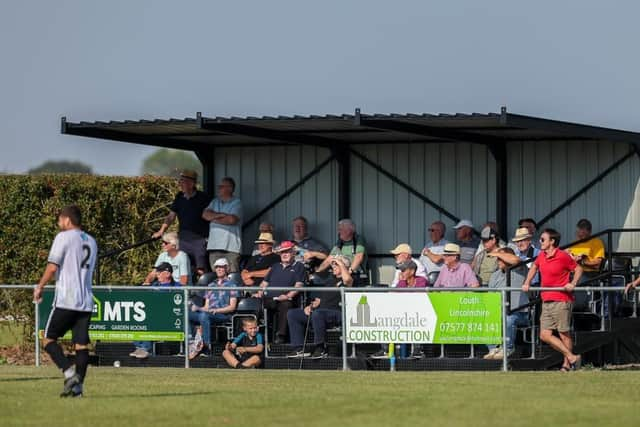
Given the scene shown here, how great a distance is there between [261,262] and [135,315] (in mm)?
2280

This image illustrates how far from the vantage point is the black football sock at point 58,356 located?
15.1 m

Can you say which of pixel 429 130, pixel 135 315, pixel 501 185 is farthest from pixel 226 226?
pixel 501 185

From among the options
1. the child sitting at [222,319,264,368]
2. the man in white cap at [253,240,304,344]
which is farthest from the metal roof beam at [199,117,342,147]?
the child sitting at [222,319,264,368]

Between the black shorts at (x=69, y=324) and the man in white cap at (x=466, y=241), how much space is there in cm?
774

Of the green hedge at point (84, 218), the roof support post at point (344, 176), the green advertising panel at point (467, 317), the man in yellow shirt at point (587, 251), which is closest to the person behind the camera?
the green advertising panel at point (467, 317)

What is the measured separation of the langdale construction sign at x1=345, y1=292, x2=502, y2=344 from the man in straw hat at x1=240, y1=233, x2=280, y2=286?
2730 millimetres

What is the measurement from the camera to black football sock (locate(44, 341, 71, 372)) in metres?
15.1

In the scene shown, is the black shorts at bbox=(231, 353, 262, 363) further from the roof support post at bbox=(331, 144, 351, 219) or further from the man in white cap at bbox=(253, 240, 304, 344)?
the roof support post at bbox=(331, 144, 351, 219)

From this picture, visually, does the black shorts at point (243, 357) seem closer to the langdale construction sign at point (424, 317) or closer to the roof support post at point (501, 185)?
the langdale construction sign at point (424, 317)

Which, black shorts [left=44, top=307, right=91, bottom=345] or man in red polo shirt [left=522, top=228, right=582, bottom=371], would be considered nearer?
black shorts [left=44, top=307, right=91, bottom=345]

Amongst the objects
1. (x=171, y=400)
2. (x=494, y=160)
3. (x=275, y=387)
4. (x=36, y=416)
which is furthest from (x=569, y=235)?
(x=36, y=416)

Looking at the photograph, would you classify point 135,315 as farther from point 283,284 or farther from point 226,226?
point 226,226

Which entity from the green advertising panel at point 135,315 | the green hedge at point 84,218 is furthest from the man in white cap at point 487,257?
the green hedge at point 84,218

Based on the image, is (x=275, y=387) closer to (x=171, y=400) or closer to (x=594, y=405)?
(x=171, y=400)
